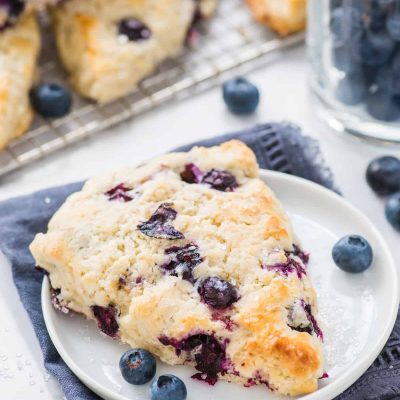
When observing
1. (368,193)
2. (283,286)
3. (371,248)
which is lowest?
(368,193)

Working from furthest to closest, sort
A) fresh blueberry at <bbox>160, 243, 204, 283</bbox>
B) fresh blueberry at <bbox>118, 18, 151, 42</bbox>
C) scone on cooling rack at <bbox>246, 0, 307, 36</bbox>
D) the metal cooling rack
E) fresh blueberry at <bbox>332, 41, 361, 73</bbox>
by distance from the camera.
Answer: scone on cooling rack at <bbox>246, 0, 307, 36</bbox> < fresh blueberry at <bbox>118, 18, 151, 42</bbox> < the metal cooling rack < fresh blueberry at <bbox>332, 41, 361, 73</bbox> < fresh blueberry at <bbox>160, 243, 204, 283</bbox>

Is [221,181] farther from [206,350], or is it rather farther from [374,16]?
[374,16]

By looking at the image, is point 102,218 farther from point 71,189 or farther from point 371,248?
point 371,248

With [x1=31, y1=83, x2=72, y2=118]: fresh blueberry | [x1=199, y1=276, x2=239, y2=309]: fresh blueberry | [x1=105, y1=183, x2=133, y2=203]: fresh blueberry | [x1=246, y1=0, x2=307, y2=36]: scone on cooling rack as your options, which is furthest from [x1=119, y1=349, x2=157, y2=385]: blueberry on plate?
[x1=246, y1=0, x2=307, y2=36]: scone on cooling rack

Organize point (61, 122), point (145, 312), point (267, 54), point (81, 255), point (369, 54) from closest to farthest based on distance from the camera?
1. point (145, 312)
2. point (81, 255)
3. point (369, 54)
4. point (61, 122)
5. point (267, 54)

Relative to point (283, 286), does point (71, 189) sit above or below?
below

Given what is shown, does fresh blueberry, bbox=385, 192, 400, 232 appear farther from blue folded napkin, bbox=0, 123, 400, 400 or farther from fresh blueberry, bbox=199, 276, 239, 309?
fresh blueberry, bbox=199, 276, 239, 309

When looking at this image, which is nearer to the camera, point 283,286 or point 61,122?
point 283,286

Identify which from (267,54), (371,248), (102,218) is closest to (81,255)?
(102,218)
